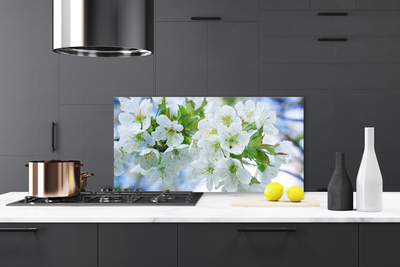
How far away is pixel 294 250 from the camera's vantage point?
1.77 meters

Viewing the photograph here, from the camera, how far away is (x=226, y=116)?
3.25m

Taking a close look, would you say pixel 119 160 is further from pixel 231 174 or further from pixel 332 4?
pixel 332 4

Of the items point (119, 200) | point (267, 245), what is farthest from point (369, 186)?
point (119, 200)

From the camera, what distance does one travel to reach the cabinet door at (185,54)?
10.6ft

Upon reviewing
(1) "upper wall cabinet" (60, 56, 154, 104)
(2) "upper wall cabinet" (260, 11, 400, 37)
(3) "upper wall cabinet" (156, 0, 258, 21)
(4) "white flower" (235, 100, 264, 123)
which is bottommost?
(4) "white flower" (235, 100, 264, 123)

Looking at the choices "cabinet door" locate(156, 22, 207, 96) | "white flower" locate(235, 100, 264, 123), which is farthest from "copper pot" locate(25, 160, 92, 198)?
"white flower" locate(235, 100, 264, 123)

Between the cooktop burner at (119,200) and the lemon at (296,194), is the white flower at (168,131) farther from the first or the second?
the lemon at (296,194)

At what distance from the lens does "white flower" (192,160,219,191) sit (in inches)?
128

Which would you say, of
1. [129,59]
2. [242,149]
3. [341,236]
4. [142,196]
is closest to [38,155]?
[129,59]

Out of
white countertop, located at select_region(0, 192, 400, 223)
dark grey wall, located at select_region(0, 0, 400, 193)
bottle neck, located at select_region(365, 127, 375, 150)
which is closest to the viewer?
white countertop, located at select_region(0, 192, 400, 223)

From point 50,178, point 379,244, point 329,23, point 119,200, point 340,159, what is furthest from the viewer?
point 329,23

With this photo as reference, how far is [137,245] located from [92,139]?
64.9 inches

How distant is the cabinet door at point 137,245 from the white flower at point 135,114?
1.58 m

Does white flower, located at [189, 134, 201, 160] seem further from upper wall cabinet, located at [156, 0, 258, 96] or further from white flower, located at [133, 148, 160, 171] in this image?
upper wall cabinet, located at [156, 0, 258, 96]
